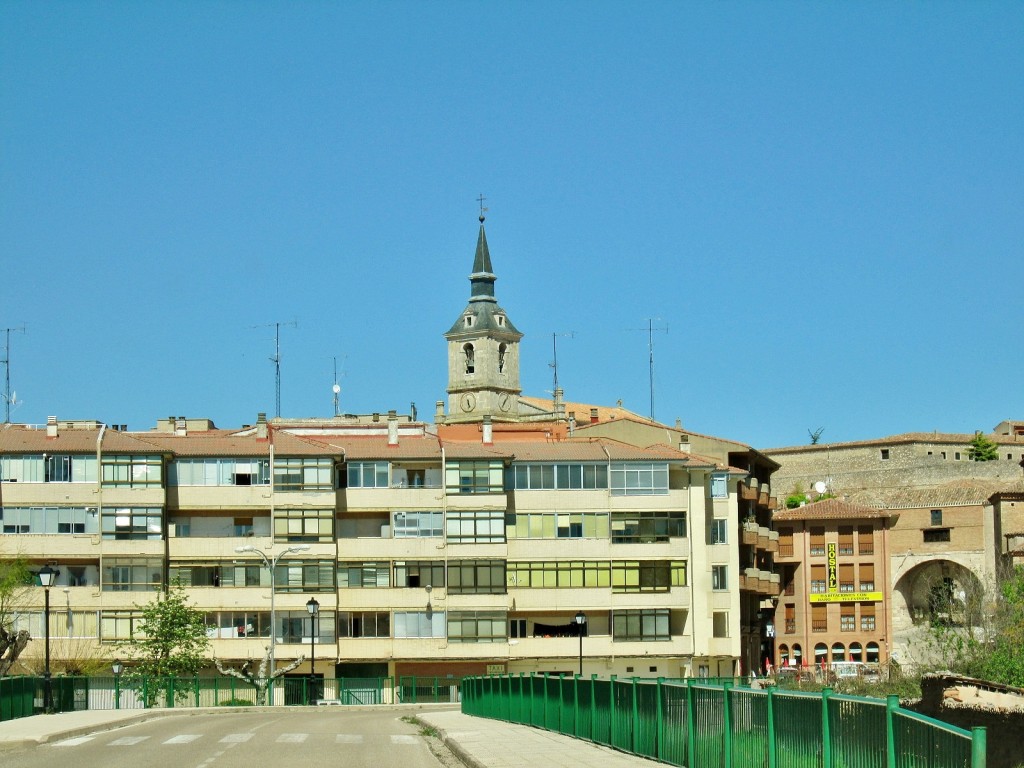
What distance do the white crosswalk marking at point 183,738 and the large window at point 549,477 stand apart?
4283cm

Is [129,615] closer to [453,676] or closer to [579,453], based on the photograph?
[453,676]

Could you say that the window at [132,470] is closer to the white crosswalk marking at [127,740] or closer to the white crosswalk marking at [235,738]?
the white crosswalk marking at [235,738]

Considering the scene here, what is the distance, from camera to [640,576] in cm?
7238

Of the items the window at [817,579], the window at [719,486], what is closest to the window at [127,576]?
the window at [719,486]

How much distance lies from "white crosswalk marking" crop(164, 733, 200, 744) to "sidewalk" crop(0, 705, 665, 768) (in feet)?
6.06

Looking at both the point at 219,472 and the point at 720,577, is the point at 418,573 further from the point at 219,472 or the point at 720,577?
the point at 720,577

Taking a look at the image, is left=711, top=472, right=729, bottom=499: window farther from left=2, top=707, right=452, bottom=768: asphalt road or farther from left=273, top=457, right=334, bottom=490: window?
left=2, top=707, right=452, bottom=768: asphalt road

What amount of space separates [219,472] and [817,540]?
156ft

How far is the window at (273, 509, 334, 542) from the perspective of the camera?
70188 millimetres

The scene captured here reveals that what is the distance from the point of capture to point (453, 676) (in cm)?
6862

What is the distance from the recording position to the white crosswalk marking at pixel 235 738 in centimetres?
2822

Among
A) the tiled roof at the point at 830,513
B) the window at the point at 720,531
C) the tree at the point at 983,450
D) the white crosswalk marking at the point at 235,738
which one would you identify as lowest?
Answer: the white crosswalk marking at the point at 235,738

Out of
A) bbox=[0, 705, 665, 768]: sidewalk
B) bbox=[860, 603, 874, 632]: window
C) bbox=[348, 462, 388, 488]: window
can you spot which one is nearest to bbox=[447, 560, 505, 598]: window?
bbox=[348, 462, 388, 488]: window

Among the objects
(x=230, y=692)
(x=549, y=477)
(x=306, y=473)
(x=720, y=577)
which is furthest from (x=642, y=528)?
(x=230, y=692)
